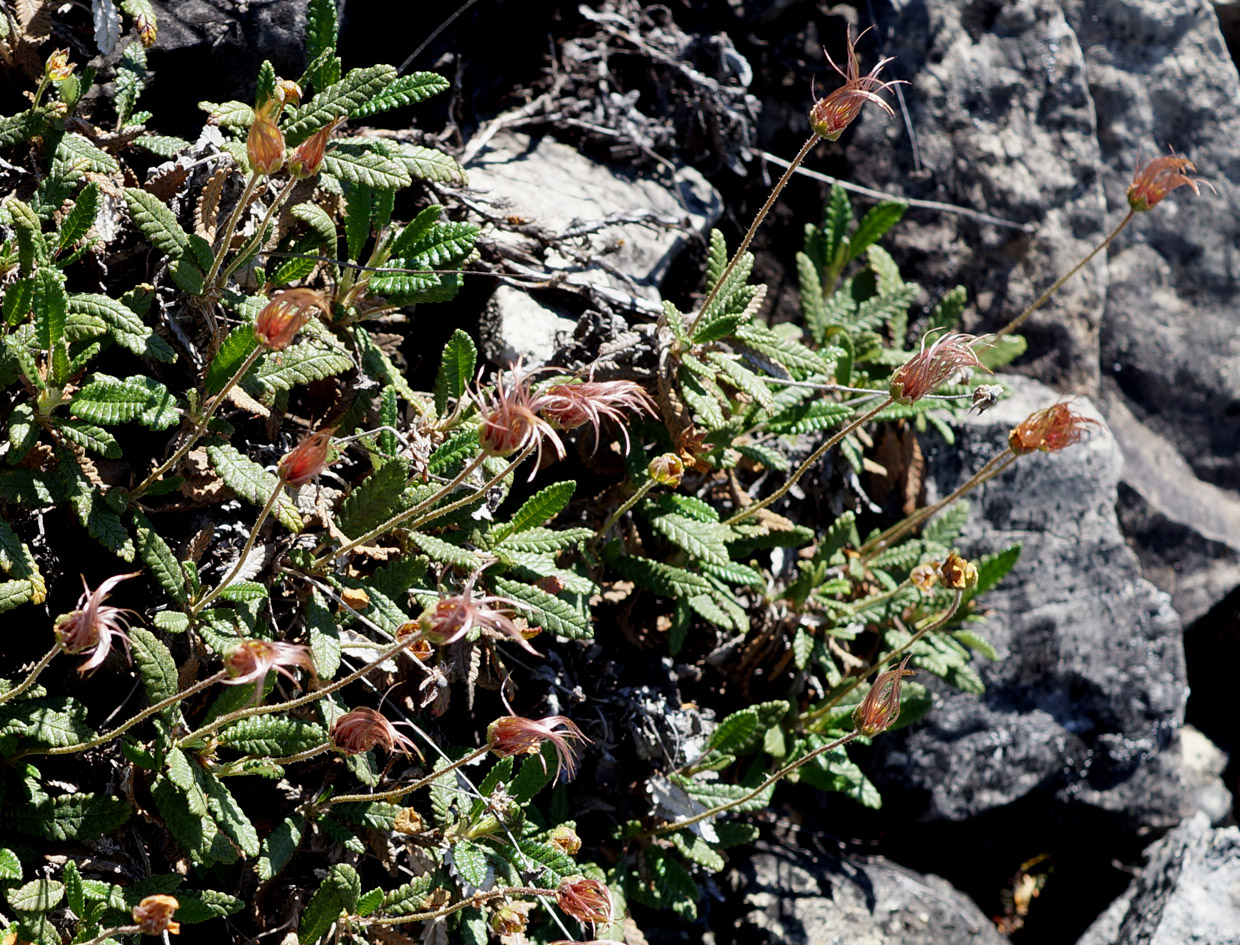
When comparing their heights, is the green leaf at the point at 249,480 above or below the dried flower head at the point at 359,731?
above

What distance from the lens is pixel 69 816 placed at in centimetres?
242

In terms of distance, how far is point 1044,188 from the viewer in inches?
188

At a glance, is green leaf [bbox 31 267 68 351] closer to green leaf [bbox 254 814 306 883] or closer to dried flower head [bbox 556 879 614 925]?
green leaf [bbox 254 814 306 883]

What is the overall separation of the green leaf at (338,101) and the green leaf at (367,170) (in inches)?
3.6

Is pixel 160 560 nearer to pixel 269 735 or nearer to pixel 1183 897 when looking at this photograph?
pixel 269 735

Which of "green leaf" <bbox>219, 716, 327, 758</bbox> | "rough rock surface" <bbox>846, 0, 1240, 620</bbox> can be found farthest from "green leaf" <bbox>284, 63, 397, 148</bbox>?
"rough rock surface" <bbox>846, 0, 1240, 620</bbox>

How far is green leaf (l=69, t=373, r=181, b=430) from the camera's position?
2.49m

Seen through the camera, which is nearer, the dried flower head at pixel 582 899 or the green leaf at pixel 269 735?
the dried flower head at pixel 582 899

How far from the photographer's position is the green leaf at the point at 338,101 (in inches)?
112

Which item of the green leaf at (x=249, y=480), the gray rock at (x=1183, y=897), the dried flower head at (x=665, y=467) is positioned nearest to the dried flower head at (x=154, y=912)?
the green leaf at (x=249, y=480)

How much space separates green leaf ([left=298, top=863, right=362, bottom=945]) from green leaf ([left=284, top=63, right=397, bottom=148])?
1.80 metres

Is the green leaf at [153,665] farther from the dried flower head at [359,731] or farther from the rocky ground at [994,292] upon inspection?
the rocky ground at [994,292]

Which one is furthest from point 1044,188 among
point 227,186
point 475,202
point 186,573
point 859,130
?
point 186,573

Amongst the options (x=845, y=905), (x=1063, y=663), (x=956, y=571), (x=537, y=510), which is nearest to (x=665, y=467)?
(x=537, y=510)
